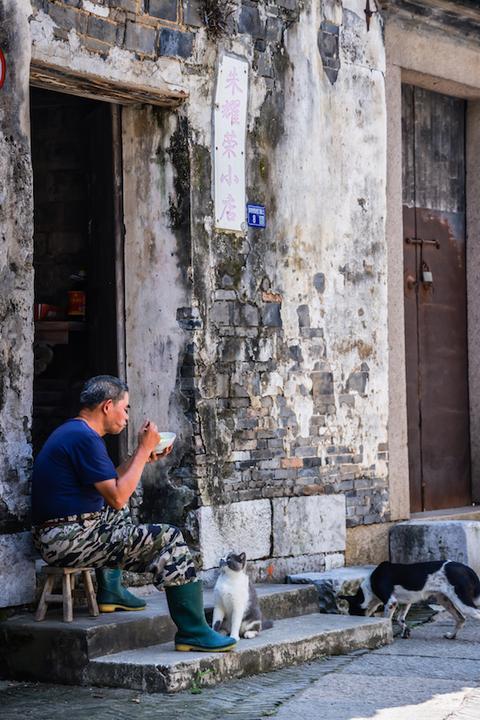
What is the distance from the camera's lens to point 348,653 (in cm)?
701

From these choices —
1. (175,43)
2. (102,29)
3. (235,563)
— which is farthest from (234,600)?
(175,43)

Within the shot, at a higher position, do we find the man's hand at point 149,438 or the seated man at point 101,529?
the man's hand at point 149,438

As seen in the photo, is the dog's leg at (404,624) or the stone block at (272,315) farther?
the stone block at (272,315)

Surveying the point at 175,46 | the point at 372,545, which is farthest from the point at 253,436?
the point at 175,46

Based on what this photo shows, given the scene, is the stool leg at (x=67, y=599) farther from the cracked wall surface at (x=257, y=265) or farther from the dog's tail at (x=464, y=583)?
the dog's tail at (x=464, y=583)

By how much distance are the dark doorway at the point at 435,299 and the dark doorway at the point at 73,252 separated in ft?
8.91

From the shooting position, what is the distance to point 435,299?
10.3 meters

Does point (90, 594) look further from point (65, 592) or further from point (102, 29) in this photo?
point (102, 29)

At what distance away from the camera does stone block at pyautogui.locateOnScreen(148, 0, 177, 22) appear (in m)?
7.42

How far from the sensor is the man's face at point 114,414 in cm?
637

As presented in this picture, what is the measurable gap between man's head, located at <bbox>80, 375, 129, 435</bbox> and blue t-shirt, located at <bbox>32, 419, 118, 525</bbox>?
11 cm

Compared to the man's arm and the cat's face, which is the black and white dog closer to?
the cat's face

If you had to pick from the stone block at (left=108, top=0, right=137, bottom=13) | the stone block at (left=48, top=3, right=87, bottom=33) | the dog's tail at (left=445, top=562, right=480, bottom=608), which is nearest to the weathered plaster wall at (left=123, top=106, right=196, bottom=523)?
the stone block at (left=108, top=0, right=137, bottom=13)

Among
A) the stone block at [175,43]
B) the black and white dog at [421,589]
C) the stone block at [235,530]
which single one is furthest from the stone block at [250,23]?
the black and white dog at [421,589]
